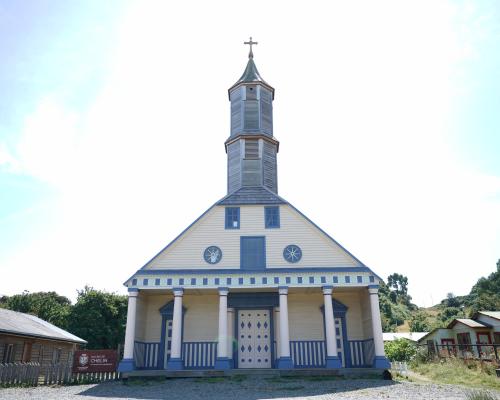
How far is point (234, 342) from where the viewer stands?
18844mm

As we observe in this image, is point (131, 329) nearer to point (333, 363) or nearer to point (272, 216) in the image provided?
point (272, 216)

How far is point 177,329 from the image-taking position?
1698 cm

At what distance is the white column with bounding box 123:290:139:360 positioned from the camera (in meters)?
16.6

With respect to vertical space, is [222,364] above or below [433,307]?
below

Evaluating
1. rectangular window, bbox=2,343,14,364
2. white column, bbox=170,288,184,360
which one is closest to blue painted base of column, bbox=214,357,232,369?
white column, bbox=170,288,184,360

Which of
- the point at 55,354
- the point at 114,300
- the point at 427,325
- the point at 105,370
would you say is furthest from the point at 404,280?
the point at 105,370

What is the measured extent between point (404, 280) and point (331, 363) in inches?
4610

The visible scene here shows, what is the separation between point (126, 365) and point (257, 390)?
20.4 ft

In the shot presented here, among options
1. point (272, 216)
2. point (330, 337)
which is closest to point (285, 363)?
point (330, 337)

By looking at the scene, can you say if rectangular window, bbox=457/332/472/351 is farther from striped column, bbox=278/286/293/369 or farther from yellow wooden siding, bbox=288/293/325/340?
striped column, bbox=278/286/293/369

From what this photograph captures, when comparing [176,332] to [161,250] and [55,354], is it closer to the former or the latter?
[161,250]

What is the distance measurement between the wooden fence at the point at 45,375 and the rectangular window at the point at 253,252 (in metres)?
6.90

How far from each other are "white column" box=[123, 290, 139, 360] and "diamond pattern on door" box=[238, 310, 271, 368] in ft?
15.7

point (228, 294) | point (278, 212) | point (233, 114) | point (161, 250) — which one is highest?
point (233, 114)
